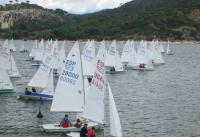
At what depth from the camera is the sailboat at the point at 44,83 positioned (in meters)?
60.5

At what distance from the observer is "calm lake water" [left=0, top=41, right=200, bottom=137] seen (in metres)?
47.9

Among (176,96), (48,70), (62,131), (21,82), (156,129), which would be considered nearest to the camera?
(62,131)

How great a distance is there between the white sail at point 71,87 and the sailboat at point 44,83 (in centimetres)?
1455

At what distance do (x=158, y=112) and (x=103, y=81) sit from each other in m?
22.5

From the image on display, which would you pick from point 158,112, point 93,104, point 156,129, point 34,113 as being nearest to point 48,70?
point 34,113

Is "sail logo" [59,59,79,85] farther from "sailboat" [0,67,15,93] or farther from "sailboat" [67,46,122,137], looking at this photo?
"sailboat" [0,67,15,93]

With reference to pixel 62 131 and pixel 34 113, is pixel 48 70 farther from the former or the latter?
pixel 62 131

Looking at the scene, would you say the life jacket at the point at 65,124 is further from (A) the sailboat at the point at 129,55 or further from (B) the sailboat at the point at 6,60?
(A) the sailboat at the point at 129,55

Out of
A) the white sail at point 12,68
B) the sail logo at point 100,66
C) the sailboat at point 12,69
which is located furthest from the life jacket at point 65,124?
the sailboat at point 12,69

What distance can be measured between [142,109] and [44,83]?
45.8 feet

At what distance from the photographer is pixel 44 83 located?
64750 millimetres

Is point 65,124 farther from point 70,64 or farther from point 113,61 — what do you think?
point 113,61

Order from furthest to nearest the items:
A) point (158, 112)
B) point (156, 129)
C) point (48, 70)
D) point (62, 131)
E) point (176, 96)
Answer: point (176, 96)
point (48, 70)
point (158, 112)
point (156, 129)
point (62, 131)

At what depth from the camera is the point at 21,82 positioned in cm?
8306
